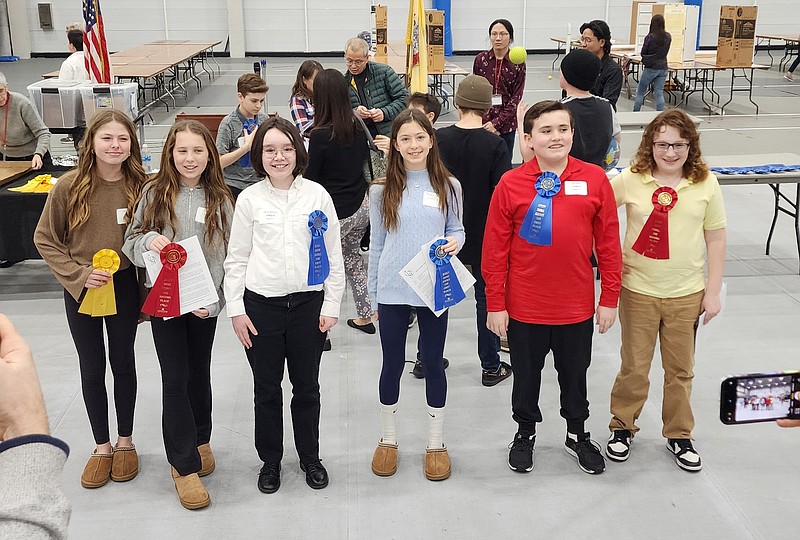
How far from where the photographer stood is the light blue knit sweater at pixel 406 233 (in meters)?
3.32

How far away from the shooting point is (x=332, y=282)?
3201 millimetres

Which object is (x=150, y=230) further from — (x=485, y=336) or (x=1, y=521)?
(x=1, y=521)

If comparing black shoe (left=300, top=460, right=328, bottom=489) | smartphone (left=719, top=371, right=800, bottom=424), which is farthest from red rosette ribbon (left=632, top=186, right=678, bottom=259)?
black shoe (left=300, top=460, right=328, bottom=489)

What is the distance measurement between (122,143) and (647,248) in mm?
2130

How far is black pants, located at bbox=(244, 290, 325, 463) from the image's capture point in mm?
3131

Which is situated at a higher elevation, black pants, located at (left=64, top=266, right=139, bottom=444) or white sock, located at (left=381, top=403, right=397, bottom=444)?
black pants, located at (left=64, top=266, right=139, bottom=444)

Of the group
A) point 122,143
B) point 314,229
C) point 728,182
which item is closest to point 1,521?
point 314,229

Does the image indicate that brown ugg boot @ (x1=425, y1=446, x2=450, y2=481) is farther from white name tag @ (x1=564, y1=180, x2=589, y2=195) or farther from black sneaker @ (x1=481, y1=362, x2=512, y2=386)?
white name tag @ (x1=564, y1=180, x2=589, y2=195)

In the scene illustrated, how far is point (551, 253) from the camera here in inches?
124

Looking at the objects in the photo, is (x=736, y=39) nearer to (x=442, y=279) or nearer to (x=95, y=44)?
(x=95, y=44)

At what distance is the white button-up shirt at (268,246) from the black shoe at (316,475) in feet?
2.49

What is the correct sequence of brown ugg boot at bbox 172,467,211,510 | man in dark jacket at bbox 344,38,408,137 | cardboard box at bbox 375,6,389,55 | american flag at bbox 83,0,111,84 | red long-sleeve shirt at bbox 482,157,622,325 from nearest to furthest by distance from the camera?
red long-sleeve shirt at bbox 482,157,622,325
brown ugg boot at bbox 172,467,211,510
man in dark jacket at bbox 344,38,408,137
american flag at bbox 83,0,111,84
cardboard box at bbox 375,6,389,55

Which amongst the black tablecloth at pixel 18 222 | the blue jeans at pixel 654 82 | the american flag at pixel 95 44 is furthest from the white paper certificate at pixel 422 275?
the blue jeans at pixel 654 82

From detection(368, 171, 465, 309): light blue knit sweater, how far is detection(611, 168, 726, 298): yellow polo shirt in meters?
0.73
